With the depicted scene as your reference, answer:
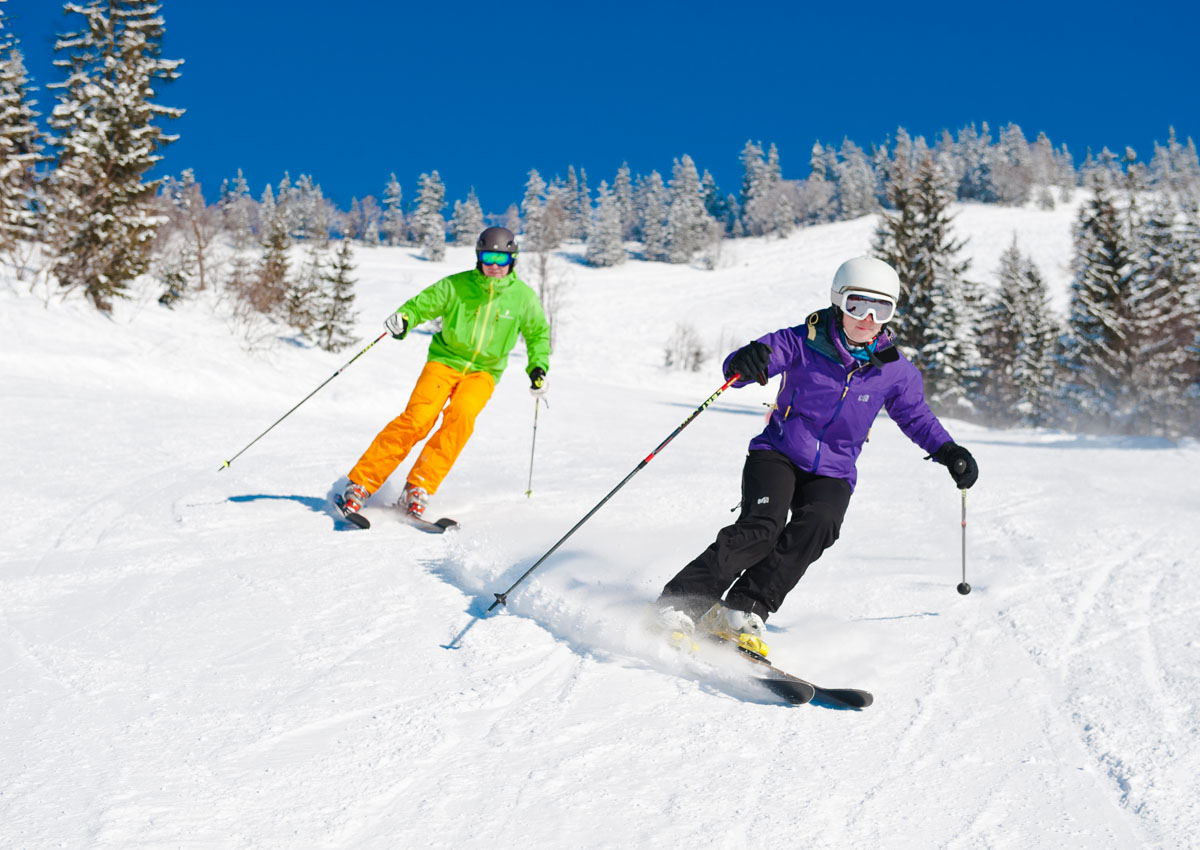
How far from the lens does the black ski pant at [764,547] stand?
344cm

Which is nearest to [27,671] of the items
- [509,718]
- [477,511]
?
[509,718]

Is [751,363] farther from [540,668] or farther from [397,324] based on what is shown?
[397,324]

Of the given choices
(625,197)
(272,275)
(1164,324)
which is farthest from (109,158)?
(625,197)

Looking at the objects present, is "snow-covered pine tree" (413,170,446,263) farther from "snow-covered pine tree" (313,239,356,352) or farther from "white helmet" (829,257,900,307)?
"white helmet" (829,257,900,307)

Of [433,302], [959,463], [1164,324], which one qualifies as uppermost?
[1164,324]

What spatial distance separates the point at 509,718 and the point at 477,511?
10.9ft

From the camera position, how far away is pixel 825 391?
3.64 metres

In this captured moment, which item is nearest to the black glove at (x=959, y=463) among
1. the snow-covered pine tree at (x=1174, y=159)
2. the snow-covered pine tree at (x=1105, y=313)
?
the snow-covered pine tree at (x=1105, y=313)

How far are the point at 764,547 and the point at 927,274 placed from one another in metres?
29.9

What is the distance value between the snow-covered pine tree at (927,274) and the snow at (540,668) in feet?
80.0

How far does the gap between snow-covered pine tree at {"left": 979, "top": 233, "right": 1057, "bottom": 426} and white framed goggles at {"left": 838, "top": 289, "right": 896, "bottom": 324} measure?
36.6m

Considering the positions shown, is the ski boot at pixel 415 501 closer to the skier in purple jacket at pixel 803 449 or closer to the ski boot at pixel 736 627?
the skier in purple jacket at pixel 803 449

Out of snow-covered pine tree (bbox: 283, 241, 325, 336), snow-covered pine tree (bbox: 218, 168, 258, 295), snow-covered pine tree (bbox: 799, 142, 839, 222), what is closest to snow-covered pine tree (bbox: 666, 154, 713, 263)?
snow-covered pine tree (bbox: 799, 142, 839, 222)

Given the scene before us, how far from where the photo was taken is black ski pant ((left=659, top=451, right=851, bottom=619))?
3441 millimetres
